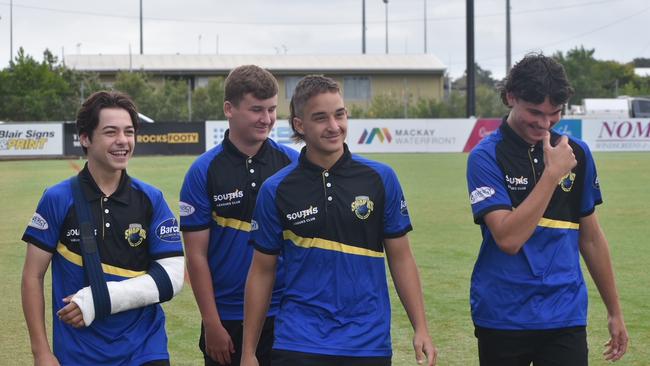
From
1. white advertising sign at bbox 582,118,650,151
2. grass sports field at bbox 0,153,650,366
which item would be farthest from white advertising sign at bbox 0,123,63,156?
white advertising sign at bbox 582,118,650,151

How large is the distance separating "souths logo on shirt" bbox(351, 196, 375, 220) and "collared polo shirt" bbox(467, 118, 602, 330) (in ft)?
1.91

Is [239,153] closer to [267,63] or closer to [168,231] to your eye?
→ [168,231]

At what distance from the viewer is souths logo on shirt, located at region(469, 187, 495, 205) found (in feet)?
15.8

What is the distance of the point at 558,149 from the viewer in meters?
4.61

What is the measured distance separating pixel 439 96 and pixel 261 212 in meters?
74.7

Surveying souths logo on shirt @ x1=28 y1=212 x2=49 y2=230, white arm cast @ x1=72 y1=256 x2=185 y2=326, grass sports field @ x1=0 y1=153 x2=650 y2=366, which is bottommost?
grass sports field @ x1=0 y1=153 x2=650 y2=366

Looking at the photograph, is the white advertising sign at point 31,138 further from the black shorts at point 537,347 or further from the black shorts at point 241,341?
the black shorts at point 537,347

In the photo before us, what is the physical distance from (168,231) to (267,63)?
257 feet

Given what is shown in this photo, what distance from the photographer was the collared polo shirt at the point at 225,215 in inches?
215

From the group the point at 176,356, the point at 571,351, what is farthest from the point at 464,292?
the point at 571,351

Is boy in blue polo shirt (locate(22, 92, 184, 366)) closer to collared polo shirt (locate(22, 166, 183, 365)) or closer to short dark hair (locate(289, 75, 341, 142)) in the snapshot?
collared polo shirt (locate(22, 166, 183, 365))

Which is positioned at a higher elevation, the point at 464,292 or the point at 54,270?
the point at 54,270

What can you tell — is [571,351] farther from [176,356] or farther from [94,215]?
[176,356]

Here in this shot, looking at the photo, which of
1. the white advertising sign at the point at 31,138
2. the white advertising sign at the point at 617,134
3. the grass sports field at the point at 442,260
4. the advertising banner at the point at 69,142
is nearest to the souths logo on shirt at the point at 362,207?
the grass sports field at the point at 442,260
